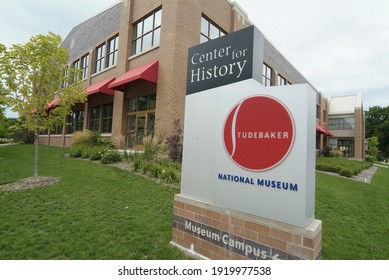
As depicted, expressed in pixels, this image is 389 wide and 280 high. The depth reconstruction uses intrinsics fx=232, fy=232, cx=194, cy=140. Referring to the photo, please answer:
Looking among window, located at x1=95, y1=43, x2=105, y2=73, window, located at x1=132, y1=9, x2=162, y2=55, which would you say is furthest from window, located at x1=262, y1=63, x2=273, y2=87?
window, located at x1=95, y1=43, x2=105, y2=73

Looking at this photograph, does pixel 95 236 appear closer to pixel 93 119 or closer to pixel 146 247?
pixel 146 247

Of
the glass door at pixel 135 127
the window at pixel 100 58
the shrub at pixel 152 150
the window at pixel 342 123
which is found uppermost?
the window at pixel 100 58

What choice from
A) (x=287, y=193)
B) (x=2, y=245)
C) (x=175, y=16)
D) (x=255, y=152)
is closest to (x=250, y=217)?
(x=287, y=193)

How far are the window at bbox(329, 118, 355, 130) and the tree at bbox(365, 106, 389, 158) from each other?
2296cm

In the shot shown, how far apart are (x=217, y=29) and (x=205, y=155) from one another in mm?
12847

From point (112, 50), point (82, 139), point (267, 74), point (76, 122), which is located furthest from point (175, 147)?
point (267, 74)

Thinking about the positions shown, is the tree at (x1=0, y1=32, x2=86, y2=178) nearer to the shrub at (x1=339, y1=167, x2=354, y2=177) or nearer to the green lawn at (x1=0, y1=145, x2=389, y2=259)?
the green lawn at (x1=0, y1=145, x2=389, y2=259)

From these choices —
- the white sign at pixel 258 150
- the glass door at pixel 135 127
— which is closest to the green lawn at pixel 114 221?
the white sign at pixel 258 150

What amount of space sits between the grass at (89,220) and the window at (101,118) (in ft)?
29.0

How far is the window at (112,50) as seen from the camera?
15961 millimetres

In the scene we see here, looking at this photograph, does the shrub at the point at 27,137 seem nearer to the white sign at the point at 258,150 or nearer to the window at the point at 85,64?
the window at the point at 85,64

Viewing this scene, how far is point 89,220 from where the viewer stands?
4.32m

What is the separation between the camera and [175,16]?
36.2 ft

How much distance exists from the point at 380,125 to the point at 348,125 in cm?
2408
